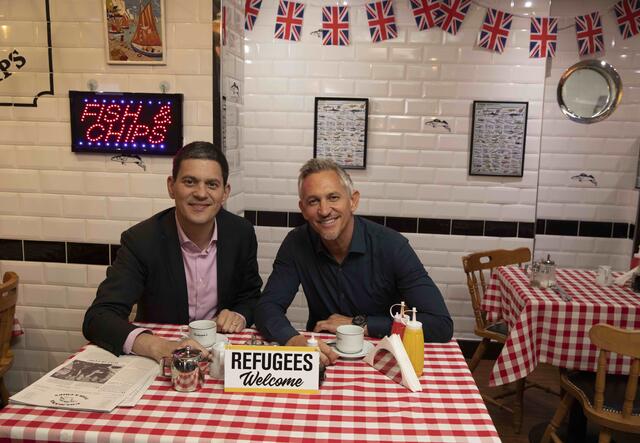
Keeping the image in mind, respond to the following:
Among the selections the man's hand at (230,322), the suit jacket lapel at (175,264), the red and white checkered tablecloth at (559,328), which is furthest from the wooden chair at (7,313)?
the red and white checkered tablecloth at (559,328)

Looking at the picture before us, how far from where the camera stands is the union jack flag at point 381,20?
12.2 feet

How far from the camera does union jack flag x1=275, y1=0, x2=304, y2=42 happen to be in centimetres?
374

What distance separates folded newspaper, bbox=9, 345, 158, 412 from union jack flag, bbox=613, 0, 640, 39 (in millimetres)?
4053

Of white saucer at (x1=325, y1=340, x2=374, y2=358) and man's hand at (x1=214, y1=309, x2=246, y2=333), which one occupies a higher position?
man's hand at (x1=214, y1=309, x2=246, y2=333)

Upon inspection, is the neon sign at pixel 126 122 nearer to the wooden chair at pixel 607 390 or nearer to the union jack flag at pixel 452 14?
the union jack flag at pixel 452 14

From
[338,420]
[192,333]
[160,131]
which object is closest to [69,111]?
[160,131]

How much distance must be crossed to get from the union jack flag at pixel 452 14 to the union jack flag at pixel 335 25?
643mm

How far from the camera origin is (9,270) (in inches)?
112

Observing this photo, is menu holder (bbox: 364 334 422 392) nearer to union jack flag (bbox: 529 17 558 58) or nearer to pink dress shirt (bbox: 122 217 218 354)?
pink dress shirt (bbox: 122 217 218 354)

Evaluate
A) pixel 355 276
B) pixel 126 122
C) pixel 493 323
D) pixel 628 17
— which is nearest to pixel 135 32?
pixel 126 122

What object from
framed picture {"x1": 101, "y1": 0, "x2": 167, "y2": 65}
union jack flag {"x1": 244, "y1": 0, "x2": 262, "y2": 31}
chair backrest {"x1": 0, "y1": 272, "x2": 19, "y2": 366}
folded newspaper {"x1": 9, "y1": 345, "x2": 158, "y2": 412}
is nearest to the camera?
folded newspaper {"x1": 9, "y1": 345, "x2": 158, "y2": 412}

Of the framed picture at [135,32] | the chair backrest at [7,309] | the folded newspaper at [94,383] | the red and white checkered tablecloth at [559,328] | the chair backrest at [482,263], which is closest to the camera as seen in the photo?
the folded newspaper at [94,383]

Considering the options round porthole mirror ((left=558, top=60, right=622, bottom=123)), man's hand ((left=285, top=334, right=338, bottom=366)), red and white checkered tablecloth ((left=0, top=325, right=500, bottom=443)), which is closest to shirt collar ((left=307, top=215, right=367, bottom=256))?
man's hand ((left=285, top=334, right=338, bottom=366))

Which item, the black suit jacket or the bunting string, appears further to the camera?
the bunting string
